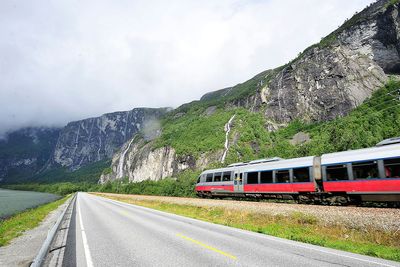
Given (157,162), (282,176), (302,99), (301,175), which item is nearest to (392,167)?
(301,175)

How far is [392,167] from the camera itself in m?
17.6

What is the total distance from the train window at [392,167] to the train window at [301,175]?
6222 mm

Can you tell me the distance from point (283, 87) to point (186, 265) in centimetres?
12135

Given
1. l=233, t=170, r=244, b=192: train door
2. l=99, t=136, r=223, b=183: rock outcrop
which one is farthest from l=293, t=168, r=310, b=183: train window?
l=99, t=136, r=223, b=183: rock outcrop

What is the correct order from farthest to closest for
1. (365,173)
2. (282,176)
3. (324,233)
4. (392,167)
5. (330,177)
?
(282,176) → (330,177) → (365,173) → (392,167) → (324,233)

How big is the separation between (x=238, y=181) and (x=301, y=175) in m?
9.50

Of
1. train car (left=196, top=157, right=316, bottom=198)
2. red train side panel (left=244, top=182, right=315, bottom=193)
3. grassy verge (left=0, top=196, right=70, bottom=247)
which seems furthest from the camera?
train car (left=196, top=157, right=316, bottom=198)

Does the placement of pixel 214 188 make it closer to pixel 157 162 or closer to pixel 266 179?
pixel 266 179

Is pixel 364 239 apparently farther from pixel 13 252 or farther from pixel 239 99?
pixel 239 99

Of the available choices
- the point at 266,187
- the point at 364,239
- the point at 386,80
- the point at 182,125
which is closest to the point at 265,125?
the point at 386,80

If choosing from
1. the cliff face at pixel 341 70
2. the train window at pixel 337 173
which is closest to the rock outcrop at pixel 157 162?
the cliff face at pixel 341 70

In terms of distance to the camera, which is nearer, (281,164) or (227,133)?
(281,164)

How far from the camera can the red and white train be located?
59.2 feet

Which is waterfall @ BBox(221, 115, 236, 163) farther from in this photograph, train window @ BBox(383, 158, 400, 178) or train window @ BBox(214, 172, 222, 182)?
train window @ BBox(383, 158, 400, 178)
